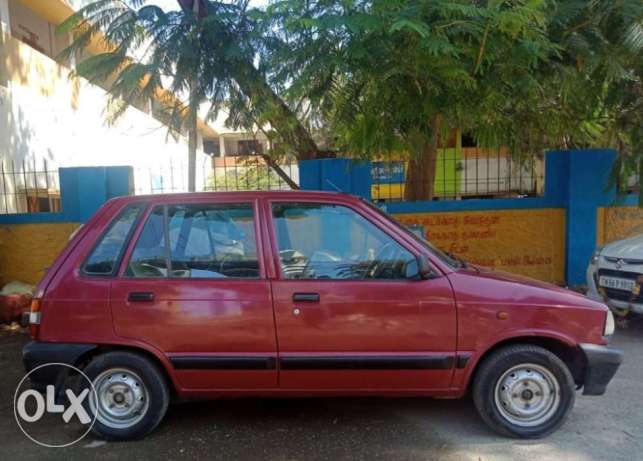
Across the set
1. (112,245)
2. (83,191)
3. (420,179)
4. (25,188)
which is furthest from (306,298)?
(25,188)

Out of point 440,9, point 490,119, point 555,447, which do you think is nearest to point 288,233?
point 440,9

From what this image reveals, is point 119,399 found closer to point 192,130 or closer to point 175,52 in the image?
point 192,130

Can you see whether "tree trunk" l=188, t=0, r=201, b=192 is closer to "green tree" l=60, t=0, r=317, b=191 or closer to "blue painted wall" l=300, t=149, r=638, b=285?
"green tree" l=60, t=0, r=317, b=191

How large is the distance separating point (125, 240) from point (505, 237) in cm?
588

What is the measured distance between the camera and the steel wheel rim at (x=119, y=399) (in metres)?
3.42

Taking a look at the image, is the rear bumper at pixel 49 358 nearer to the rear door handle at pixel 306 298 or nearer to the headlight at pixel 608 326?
the rear door handle at pixel 306 298

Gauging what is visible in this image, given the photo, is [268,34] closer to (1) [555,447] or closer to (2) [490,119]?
(2) [490,119]

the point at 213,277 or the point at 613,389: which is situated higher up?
the point at 213,277

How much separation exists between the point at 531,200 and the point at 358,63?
183 inches

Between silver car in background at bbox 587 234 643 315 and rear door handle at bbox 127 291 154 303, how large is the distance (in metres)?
4.86

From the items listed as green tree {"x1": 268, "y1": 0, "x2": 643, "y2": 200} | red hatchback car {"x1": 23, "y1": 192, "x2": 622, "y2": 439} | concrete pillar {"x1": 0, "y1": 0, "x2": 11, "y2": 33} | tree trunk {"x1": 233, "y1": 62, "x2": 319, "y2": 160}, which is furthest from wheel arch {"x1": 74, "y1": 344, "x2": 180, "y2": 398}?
concrete pillar {"x1": 0, "y1": 0, "x2": 11, "y2": 33}

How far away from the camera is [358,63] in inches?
163

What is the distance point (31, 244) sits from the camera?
24.0 feet

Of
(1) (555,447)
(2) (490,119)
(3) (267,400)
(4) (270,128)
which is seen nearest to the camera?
(1) (555,447)
